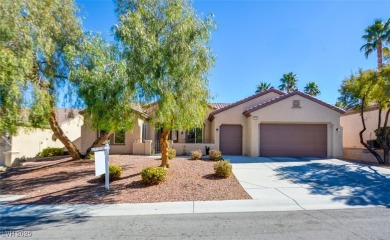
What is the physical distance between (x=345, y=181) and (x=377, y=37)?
75.4ft

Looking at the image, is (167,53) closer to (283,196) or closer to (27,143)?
(283,196)

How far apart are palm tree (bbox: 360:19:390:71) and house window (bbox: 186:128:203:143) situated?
1896 centimetres

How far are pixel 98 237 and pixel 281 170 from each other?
10692mm

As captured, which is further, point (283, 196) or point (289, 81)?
point (289, 81)

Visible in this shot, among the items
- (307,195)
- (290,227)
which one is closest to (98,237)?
(290,227)

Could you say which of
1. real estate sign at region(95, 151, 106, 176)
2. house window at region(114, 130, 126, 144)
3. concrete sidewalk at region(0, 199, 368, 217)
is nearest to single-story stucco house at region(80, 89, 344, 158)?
house window at region(114, 130, 126, 144)

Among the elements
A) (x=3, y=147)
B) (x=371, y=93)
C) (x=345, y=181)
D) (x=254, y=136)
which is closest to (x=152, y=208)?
(x=345, y=181)

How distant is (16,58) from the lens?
10.0 m

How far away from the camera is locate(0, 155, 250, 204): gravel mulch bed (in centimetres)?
933

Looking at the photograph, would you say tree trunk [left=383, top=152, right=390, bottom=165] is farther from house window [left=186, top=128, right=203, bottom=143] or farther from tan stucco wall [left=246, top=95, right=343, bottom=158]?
house window [left=186, top=128, right=203, bottom=143]

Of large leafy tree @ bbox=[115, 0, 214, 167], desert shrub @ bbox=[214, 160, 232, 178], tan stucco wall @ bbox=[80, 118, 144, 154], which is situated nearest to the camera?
large leafy tree @ bbox=[115, 0, 214, 167]

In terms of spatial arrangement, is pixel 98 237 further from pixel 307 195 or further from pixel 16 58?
pixel 16 58

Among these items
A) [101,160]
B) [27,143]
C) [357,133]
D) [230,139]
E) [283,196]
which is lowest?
[283,196]

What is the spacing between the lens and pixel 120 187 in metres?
10.6
